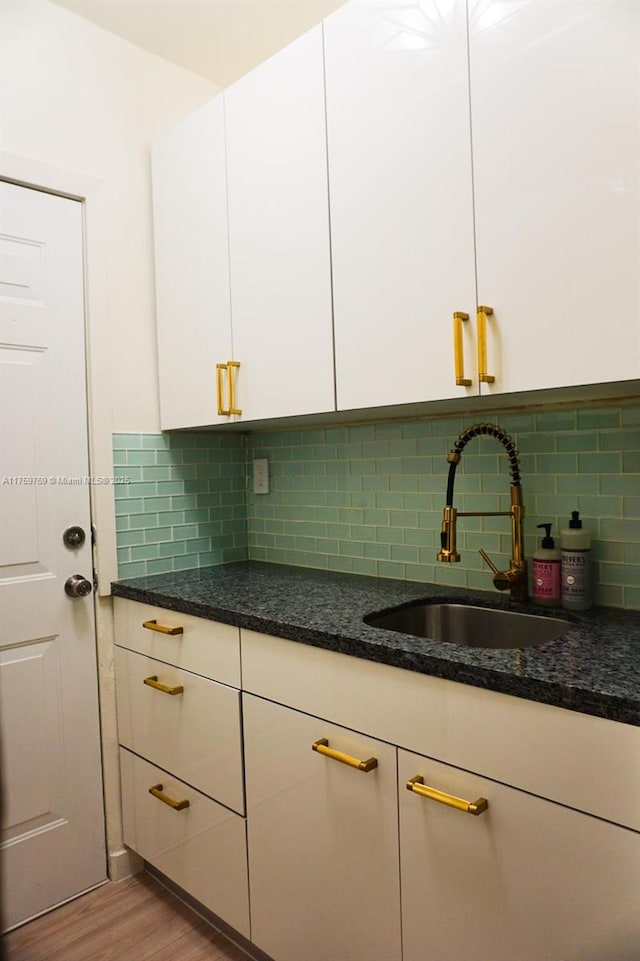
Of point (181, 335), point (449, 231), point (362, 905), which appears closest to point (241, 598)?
point (362, 905)

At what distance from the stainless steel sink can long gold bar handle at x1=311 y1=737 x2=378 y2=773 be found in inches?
11.5

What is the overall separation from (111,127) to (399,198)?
1159 millimetres

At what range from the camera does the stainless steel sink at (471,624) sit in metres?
1.50

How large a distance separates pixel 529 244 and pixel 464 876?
1.16 meters

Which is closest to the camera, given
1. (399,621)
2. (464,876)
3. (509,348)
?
(464,876)

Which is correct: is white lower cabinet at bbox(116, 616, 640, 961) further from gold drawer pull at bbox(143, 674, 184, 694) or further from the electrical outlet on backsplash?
the electrical outlet on backsplash

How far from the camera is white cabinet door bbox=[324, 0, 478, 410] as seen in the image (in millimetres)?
1328

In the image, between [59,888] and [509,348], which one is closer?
[509,348]

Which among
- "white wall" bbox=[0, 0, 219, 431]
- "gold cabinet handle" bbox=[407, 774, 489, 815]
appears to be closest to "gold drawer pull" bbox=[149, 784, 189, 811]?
"gold cabinet handle" bbox=[407, 774, 489, 815]

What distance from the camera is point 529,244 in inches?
47.9

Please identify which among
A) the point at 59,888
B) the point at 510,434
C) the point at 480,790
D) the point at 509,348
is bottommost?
Answer: the point at 59,888

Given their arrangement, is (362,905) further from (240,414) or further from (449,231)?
(449,231)

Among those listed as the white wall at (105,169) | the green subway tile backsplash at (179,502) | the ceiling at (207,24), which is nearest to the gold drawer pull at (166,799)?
the white wall at (105,169)

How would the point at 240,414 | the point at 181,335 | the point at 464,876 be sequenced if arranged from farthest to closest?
the point at 181,335
the point at 240,414
the point at 464,876
